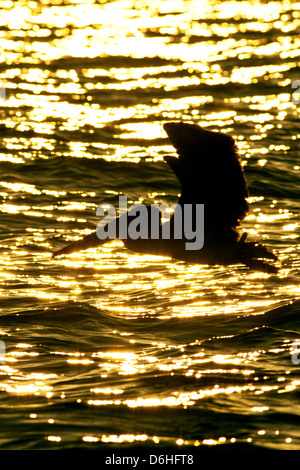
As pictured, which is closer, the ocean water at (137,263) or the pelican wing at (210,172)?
the pelican wing at (210,172)

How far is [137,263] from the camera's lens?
16922mm

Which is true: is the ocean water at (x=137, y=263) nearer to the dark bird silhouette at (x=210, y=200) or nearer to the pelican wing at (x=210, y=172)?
the dark bird silhouette at (x=210, y=200)

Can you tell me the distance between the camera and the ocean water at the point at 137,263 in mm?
11711

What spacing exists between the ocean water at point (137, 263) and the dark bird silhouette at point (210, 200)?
5.62 feet

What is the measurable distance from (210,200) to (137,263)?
542cm

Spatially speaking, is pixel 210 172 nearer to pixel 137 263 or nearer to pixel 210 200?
pixel 210 200

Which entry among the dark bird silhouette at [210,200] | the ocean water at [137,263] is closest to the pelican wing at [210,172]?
the dark bird silhouette at [210,200]

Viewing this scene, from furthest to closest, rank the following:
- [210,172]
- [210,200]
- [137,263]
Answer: [137,263]
[210,200]
[210,172]

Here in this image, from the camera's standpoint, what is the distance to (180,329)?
46.8 feet

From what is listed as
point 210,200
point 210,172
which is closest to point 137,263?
point 210,200

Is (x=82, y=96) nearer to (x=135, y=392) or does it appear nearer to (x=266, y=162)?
(x=266, y=162)

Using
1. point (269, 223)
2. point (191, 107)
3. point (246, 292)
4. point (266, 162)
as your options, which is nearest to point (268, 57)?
point (191, 107)

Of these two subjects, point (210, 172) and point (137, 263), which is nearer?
point (210, 172)
